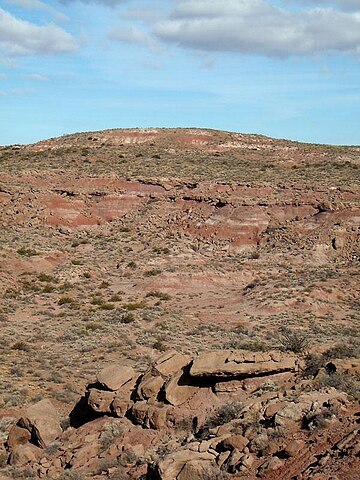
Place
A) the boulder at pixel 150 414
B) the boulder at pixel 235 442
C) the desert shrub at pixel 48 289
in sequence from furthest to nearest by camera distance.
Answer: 1. the desert shrub at pixel 48 289
2. the boulder at pixel 150 414
3. the boulder at pixel 235 442

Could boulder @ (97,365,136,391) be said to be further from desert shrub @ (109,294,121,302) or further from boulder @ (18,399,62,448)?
desert shrub @ (109,294,121,302)

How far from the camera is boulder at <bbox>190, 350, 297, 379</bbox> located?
11969 millimetres

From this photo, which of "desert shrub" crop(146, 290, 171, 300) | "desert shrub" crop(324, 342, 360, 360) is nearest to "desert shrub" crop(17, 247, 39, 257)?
"desert shrub" crop(146, 290, 171, 300)

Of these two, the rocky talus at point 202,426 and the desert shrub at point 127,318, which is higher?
the rocky talus at point 202,426

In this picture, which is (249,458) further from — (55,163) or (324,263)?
(55,163)

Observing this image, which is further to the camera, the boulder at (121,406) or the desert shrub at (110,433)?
the boulder at (121,406)

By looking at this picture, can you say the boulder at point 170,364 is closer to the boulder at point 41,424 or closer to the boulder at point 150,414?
the boulder at point 150,414

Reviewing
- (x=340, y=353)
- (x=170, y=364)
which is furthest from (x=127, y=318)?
(x=340, y=353)

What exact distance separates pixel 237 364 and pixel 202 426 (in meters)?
1.75

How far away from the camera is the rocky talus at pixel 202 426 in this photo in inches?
330

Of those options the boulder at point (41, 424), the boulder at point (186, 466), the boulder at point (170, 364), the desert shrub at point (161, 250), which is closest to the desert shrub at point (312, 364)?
the boulder at point (170, 364)

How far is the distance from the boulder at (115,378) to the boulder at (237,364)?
2037 mm

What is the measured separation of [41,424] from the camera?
40.8 feet

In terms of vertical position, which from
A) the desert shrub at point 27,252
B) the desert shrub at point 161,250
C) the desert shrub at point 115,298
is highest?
the desert shrub at point 161,250
